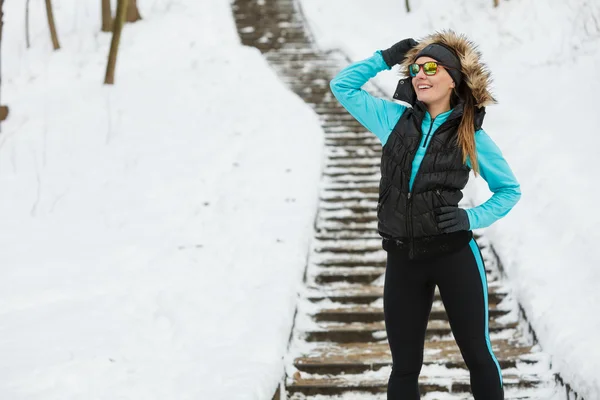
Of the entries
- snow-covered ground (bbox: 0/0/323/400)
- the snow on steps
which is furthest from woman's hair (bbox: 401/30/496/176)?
Answer: the snow on steps

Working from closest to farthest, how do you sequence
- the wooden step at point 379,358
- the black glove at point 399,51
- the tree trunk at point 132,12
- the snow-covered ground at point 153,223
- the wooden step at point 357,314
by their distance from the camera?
1. the black glove at point 399,51
2. the snow-covered ground at point 153,223
3. the wooden step at point 379,358
4. the wooden step at point 357,314
5. the tree trunk at point 132,12

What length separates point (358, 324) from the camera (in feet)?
17.8

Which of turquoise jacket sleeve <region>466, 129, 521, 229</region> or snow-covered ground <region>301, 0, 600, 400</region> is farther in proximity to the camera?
snow-covered ground <region>301, 0, 600, 400</region>

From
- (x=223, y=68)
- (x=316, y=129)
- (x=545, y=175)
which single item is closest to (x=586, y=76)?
(x=545, y=175)

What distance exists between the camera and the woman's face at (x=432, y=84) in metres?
2.81

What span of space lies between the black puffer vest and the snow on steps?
177cm

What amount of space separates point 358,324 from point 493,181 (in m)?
2.76

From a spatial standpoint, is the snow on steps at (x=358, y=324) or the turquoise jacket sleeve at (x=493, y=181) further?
the snow on steps at (x=358, y=324)

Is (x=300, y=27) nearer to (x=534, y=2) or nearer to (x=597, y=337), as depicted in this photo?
(x=534, y=2)

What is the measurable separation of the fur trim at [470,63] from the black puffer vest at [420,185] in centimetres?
7

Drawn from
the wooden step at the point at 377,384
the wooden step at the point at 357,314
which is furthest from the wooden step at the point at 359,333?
the wooden step at the point at 377,384

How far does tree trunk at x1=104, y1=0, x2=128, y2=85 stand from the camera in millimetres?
12281

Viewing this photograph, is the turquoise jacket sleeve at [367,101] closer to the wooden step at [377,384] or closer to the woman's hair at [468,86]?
the woman's hair at [468,86]

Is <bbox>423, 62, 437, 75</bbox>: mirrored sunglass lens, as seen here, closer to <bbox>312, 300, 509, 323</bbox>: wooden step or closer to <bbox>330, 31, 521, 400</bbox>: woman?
<bbox>330, 31, 521, 400</bbox>: woman
